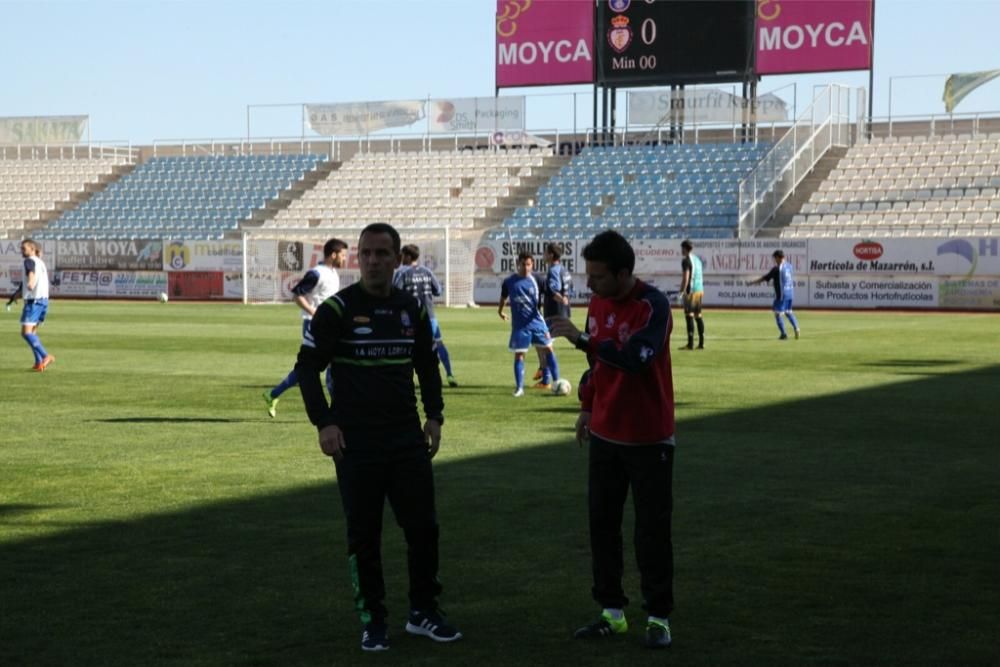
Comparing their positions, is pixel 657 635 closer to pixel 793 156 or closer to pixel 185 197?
pixel 793 156

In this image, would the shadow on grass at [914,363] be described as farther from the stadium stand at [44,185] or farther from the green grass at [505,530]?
the stadium stand at [44,185]

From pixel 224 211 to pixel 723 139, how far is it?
21.5 m

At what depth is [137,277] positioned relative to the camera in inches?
2210

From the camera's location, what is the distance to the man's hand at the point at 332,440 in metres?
6.45

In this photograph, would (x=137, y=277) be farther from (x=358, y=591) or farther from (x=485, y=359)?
(x=358, y=591)

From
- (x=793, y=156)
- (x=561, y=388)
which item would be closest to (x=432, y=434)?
(x=561, y=388)

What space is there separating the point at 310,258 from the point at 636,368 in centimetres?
4706

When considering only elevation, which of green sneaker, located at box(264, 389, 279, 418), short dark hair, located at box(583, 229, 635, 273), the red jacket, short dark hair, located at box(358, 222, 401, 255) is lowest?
green sneaker, located at box(264, 389, 279, 418)

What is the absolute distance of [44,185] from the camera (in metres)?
70.3

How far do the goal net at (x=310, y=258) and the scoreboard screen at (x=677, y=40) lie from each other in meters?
9.78

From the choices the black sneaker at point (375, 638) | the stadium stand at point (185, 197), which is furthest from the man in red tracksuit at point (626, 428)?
the stadium stand at point (185, 197)

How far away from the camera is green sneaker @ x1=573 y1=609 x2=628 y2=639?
6.75 m

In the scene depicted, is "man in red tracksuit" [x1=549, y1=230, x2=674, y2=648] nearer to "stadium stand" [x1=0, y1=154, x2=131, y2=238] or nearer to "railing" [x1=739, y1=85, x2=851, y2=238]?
"railing" [x1=739, y1=85, x2=851, y2=238]

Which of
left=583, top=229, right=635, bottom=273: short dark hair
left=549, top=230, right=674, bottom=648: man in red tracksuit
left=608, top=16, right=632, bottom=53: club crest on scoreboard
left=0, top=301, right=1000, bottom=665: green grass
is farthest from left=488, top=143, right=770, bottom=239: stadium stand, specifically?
left=583, top=229, right=635, bottom=273: short dark hair
